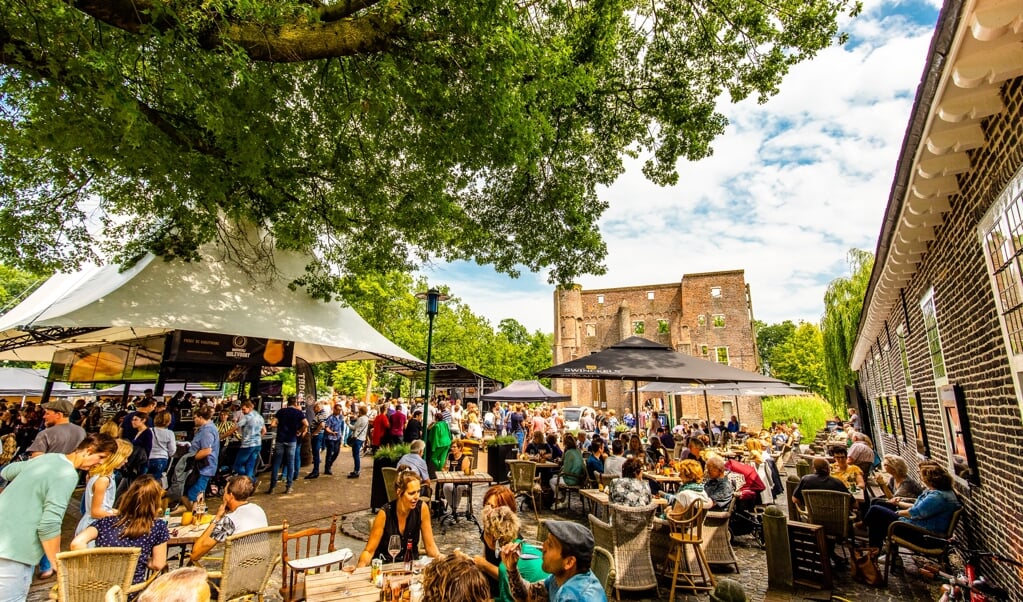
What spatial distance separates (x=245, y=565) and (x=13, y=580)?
1471mm

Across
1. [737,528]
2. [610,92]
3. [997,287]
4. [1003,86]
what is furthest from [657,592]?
[610,92]

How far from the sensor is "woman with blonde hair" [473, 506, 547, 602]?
10.8ft

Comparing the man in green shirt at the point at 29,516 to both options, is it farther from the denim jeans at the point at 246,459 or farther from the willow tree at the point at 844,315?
the willow tree at the point at 844,315

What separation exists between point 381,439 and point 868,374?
1853 centimetres

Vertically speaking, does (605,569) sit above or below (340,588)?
above

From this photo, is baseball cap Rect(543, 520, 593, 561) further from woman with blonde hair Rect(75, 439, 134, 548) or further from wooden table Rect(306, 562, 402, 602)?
woman with blonde hair Rect(75, 439, 134, 548)

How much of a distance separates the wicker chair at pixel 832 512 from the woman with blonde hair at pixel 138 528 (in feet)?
23.6

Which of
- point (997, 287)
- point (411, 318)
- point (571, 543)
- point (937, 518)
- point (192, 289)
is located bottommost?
point (937, 518)

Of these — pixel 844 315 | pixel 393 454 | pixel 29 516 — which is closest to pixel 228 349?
pixel 393 454

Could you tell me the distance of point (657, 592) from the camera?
16.8ft

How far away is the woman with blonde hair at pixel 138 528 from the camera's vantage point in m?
3.66

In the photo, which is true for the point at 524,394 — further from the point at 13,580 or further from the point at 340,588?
the point at 13,580

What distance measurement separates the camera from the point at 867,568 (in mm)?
5508

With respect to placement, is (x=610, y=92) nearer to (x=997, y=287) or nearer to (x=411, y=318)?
(x=997, y=287)
